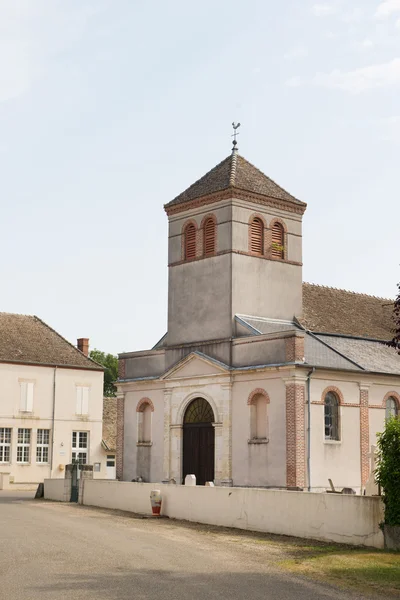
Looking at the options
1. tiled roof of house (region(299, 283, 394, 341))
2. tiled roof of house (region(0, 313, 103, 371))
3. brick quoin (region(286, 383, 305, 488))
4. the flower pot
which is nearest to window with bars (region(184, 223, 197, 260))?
tiled roof of house (region(299, 283, 394, 341))

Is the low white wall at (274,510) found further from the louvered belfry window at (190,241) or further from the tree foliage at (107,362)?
the tree foliage at (107,362)

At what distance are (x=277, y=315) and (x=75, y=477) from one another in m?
9.69

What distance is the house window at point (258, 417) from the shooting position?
96.3 feet

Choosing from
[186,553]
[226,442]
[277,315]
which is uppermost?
[277,315]

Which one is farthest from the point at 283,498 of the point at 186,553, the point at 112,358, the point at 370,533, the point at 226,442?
the point at 112,358

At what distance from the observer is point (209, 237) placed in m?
32.9

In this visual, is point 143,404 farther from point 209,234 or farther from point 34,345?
point 34,345

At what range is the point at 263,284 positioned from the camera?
3238 centimetres

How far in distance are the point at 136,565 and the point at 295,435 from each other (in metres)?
13.8

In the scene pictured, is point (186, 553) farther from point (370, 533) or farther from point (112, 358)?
point (112, 358)

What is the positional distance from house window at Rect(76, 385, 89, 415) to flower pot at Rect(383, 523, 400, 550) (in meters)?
35.8

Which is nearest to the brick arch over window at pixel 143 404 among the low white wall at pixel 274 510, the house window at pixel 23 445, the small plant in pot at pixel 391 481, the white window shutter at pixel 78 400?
the low white wall at pixel 274 510

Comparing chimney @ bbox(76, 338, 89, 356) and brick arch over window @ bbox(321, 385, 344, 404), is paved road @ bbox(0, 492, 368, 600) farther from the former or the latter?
chimney @ bbox(76, 338, 89, 356)

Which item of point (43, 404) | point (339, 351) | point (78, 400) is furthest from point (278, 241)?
point (78, 400)
